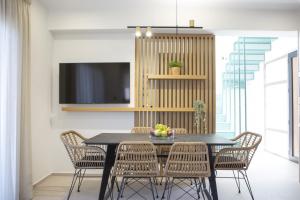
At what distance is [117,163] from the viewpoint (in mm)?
3064

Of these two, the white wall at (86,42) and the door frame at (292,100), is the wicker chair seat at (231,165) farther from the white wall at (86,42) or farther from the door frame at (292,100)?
the door frame at (292,100)

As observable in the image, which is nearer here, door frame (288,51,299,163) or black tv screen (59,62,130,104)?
black tv screen (59,62,130,104)

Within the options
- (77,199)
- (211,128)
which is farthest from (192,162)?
(211,128)

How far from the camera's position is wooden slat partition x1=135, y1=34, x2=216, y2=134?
4965 millimetres


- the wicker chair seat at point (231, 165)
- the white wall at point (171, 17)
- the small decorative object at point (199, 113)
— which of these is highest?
the white wall at point (171, 17)

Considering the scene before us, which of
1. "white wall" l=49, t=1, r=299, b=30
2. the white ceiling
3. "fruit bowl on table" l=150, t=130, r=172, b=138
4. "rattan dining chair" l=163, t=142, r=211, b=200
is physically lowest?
"rattan dining chair" l=163, t=142, r=211, b=200

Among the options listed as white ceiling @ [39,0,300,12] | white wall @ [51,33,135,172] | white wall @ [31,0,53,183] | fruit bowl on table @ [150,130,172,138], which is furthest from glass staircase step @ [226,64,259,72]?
white wall @ [31,0,53,183]

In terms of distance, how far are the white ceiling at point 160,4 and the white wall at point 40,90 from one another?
1.13 feet

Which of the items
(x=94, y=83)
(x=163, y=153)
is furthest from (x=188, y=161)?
(x=94, y=83)

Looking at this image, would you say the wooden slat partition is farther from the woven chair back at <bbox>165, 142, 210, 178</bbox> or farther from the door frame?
the door frame

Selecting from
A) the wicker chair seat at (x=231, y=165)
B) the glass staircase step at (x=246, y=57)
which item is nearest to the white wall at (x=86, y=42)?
the wicker chair seat at (x=231, y=165)

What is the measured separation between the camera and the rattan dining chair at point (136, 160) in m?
2.98

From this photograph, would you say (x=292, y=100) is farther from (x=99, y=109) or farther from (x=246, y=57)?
(x=99, y=109)

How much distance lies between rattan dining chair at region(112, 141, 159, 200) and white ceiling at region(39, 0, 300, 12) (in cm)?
268
